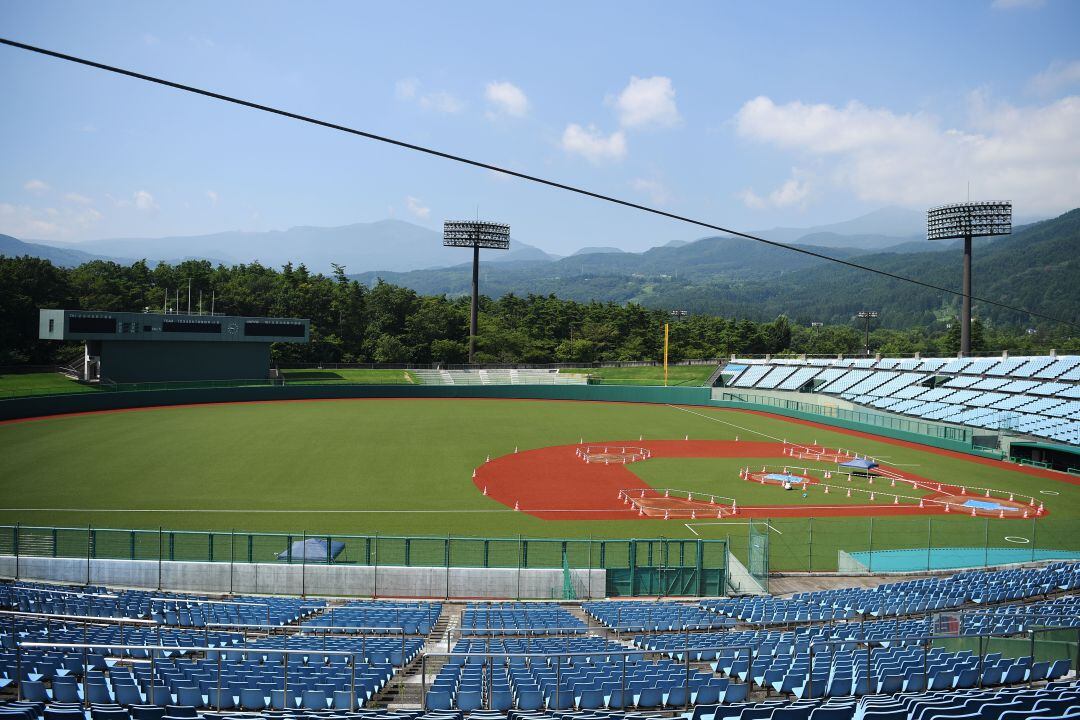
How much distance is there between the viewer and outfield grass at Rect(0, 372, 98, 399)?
55156mm

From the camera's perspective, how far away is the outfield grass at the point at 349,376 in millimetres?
73688

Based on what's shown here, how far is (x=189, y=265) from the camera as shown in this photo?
108375 millimetres

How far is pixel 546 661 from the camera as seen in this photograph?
10977 millimetres

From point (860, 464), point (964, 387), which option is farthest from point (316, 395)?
point (964, 387)

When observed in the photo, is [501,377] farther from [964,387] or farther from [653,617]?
[653,617]

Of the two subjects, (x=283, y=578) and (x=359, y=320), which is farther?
(x=359, y=320)

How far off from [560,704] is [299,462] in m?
30.3

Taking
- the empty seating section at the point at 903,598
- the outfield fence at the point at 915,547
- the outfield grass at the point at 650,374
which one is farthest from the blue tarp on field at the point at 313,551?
the outfield grass at the point at 650,374

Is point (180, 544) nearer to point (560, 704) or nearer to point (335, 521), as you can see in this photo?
point (335, 521)

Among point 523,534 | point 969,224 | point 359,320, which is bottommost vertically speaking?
point 523,534

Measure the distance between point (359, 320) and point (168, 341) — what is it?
43121 mm

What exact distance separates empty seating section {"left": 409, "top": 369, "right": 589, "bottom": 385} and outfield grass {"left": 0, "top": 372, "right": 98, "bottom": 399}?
102 feet

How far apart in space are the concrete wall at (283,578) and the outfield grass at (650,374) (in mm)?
63335

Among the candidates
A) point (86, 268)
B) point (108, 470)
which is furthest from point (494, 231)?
point (108, 470)
